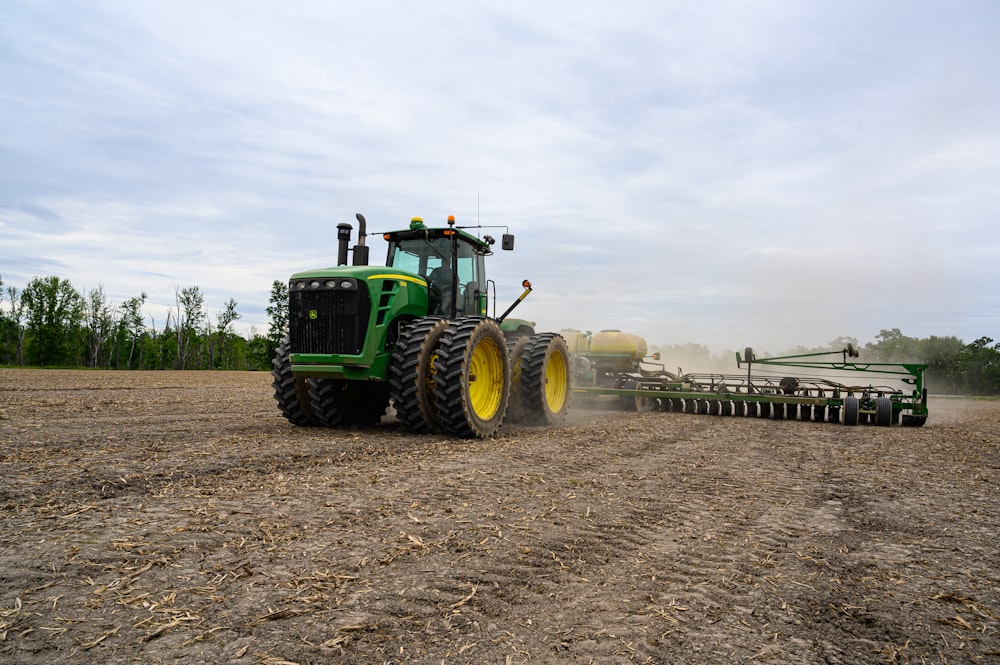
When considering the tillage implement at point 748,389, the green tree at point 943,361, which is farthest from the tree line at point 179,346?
the tillage implement at point 748,389

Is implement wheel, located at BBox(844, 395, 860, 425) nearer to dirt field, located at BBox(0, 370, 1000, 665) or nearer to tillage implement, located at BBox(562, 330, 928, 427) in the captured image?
tillage implement, located at BBox(562, 330, 928, 427)

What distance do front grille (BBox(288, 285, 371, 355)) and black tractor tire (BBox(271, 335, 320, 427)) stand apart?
57 cm

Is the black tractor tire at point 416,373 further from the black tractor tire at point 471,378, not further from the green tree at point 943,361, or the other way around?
the green tree at point 943,361

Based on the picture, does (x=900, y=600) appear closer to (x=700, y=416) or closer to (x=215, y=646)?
(x=215, y=646)

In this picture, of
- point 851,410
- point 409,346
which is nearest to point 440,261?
point 409,346

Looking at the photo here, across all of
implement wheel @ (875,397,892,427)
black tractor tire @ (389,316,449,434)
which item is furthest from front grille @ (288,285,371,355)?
implement wheel @ (875,397,892,427)

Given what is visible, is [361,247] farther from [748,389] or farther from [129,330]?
[129,330]

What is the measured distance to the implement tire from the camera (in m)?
7.93

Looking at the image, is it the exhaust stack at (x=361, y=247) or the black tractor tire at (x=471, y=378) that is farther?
the exhaust stack at (x=361, y=247)

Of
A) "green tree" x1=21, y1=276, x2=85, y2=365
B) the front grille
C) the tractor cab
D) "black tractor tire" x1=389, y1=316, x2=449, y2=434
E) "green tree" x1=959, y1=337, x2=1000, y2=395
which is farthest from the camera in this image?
"green tree" x1=21, y1=276, x2=85, y2=365

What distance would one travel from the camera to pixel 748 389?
13961 mm

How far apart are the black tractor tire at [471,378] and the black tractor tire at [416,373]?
0.56 feet

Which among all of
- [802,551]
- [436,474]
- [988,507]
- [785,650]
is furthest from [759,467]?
[785,650]

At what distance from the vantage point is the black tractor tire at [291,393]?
8.80m
